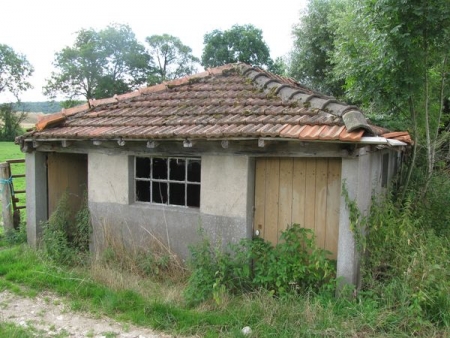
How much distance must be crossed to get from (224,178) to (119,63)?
Result: 38.4 m

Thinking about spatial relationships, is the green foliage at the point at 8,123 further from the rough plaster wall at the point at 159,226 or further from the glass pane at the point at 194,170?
the glass pane at the point at 194,170

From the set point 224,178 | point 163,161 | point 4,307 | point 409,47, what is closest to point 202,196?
point 224,178

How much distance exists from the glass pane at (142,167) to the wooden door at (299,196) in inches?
84.1

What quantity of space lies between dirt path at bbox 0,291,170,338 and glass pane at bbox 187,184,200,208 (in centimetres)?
234

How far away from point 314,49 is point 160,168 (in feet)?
46.1

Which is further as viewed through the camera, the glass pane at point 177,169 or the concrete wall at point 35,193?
the concrete wall at point 35,193

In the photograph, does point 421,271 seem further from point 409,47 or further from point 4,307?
point 4,307

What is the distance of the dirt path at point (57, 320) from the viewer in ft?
15.2

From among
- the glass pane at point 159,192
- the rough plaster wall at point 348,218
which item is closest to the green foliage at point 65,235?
the glass pane at point 159,192

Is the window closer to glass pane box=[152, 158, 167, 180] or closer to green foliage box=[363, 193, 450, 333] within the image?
glass pane box=[152, 158, 167, 180]

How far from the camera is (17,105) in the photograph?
160 ft

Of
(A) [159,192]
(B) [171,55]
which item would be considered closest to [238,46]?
(B) [171,55]

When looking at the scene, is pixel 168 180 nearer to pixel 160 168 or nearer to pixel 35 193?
pixel 160 168

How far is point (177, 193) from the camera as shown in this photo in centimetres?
674
